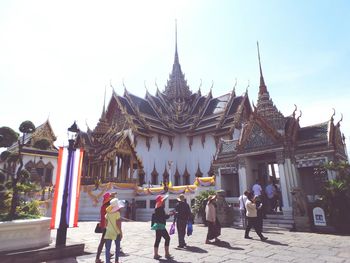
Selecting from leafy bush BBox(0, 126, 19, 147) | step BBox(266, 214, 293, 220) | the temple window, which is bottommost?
step BBox(266, 214, 293, 220)

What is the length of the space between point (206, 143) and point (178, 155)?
383cm

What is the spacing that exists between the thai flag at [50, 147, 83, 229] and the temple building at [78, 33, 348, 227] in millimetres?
7534

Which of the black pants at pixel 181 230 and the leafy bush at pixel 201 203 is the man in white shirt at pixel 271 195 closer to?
the leafy bush at pixel 201 203

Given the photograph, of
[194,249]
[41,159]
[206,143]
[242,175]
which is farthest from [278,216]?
[41,159]

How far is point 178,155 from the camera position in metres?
30.8

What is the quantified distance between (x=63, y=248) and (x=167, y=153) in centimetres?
2453

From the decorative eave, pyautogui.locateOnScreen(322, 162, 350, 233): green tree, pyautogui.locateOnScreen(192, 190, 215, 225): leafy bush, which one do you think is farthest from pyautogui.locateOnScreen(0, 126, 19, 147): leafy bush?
the decorative eave

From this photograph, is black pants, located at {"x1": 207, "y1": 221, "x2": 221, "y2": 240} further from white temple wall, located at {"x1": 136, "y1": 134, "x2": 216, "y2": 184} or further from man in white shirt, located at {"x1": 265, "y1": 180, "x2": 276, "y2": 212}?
white temple wall, located at {"x1": 136, "y1": 134, "x2": 216, "y2": 184}

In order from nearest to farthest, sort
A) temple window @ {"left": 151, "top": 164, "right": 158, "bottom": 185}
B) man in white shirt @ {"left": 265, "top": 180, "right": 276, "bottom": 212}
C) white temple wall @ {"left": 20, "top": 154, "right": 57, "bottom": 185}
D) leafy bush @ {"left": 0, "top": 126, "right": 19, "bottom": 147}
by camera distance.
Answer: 1. leafy bush @ {"left": 0, "top": 126, "right": 19, "bottom": 147}
2. man in white shirt @ {"left": 265, "top": 180, "right": 276, "bottom": 212}
3. temple window @ {"left": 151, "top": 164, "right": 158, "bottom": 185}
4. white temple wall @ {"left": 20, "top": 154, "right": 57, "bottom": 185}

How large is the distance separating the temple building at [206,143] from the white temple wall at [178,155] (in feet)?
0.36

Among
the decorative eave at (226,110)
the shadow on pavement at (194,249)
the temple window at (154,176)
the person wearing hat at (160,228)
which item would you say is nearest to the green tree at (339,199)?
the shadow on pavement at (194,249)

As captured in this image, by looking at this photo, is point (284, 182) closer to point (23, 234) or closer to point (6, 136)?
point (23, 234)

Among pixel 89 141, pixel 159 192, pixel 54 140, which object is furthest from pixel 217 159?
pixel 54 140

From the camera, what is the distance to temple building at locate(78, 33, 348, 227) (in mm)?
10922
